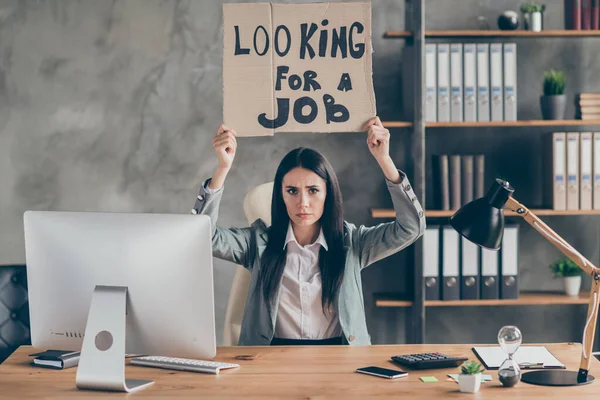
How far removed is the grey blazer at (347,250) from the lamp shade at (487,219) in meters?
0.61

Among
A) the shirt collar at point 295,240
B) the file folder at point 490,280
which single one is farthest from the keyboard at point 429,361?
the file folder at point 490,280

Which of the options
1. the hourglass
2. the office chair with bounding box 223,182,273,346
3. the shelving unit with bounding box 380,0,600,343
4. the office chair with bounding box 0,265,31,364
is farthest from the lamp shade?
the office chair with bounding box 0,265,31,364

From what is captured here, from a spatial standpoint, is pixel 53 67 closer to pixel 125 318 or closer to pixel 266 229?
pixel 266 229

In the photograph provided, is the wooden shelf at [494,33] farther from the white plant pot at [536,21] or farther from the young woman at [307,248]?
the young woman at [307,248]

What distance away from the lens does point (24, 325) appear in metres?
2.79

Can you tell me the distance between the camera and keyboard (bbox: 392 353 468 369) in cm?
197

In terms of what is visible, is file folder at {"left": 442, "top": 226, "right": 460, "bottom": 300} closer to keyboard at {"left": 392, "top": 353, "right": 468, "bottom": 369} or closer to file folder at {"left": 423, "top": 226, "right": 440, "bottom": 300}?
file folder at {"left": 423, "top": 226, "right": 440, "bottom": 300}

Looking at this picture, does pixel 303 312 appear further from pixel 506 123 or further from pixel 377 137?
pixel 506 123

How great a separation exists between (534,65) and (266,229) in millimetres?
1788

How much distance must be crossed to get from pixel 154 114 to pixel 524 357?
2281 mm

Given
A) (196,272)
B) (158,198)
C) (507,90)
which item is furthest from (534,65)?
(196,272)

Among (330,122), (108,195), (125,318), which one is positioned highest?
(330,122)

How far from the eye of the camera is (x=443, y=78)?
3.45m

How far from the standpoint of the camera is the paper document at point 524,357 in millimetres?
1988
